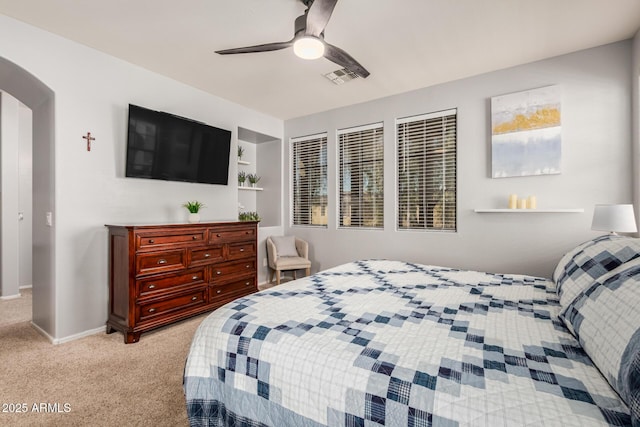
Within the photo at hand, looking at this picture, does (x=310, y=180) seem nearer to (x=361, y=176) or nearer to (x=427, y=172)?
(x=361, y=176)

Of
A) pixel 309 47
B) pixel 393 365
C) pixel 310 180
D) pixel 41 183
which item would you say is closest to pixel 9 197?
pixel 41 183

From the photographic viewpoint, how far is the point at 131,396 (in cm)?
198

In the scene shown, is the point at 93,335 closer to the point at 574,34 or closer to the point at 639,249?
the point at 639,249

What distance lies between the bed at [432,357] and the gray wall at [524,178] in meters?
1.62

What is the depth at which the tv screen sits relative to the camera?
322cm

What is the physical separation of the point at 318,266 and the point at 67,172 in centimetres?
334

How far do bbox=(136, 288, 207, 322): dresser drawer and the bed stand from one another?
1693 millimetres

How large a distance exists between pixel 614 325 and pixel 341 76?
3.32 m

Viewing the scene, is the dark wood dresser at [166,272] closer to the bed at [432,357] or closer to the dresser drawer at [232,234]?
the dresser drawer at [232,234]

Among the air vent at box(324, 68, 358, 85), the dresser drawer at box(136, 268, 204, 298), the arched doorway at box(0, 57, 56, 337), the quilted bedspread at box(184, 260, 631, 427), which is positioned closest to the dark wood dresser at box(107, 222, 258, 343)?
the dresser drawer at box(136, 268, 204, 298)

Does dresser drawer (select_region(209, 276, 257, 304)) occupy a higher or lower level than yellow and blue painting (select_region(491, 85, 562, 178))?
lower

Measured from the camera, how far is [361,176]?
4.55 metres

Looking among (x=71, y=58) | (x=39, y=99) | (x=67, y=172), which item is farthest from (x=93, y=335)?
(x=71, y=58)

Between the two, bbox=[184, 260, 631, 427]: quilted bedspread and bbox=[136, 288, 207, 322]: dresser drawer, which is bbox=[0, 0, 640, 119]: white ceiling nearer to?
bbox=[184, 260, 631, 427]: quilted bedspread
